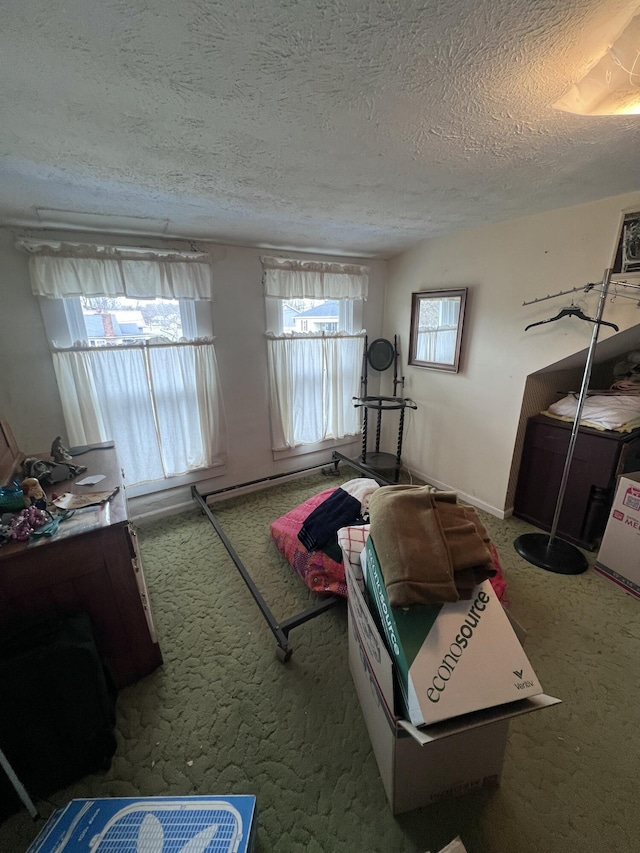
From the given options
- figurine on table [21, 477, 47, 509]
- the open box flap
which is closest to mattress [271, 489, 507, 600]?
the open box flap

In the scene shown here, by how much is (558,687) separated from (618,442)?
1.46 meters

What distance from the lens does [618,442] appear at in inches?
80.1

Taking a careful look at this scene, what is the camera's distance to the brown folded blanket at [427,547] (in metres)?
0.99

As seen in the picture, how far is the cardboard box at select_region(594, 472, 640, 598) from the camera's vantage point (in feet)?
6.06

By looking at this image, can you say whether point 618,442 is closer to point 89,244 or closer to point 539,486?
point 539,486

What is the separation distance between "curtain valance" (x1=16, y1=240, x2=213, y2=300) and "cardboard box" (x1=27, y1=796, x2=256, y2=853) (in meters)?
2.38

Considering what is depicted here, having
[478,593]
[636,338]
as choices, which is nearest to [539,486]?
[636,338]

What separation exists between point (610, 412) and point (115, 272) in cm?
334

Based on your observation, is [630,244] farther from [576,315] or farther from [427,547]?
[427,547]

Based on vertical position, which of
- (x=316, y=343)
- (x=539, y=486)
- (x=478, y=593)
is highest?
(x=316, y=343)

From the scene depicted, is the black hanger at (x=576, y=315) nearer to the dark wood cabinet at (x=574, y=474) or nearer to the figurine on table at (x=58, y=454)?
the dark wood cabinet at (x=574, y=474)

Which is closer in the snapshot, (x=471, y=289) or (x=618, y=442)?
(x=618, y=442)

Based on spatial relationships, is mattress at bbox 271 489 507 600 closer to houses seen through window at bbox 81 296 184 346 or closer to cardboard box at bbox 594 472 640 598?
cardboard box at bbox 594 472 640 598

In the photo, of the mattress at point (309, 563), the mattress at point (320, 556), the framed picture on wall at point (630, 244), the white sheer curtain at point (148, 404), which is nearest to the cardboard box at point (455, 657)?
the mattress at point (320, 556)
